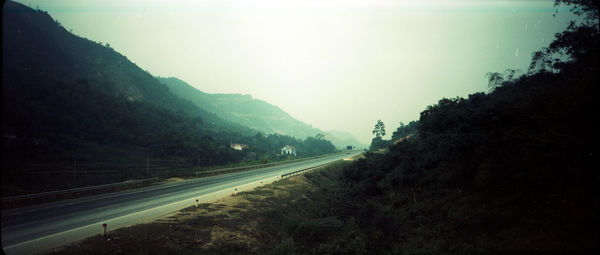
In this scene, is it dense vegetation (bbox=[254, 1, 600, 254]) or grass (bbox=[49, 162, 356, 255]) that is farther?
dense vegetation (bbox=[254, 1, 600, 254])

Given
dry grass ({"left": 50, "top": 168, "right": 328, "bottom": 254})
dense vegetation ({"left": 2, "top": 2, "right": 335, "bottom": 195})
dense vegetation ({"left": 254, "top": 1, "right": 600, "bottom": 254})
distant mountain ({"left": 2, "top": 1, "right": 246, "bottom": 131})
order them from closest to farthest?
dry grass ({"left": 50, "top": 168, "right": 328, "bottom": 254}) < dense vegetation ({"left": 254, "top": 1, "right": 600, "bottom": 254}) < dense vegetation ({"left": 2, "top": 2, "right": 335, "bottom": 195}) < distant mountain ({"left": 2, "top": 1, "right": 246, "bottom": 131})

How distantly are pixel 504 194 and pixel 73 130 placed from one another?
2835 inches

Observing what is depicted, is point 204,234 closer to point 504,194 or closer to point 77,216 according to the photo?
point 77,216

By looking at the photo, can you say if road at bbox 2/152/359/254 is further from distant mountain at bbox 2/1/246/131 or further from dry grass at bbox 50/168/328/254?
distant mountain at bbox 2/1/246/131

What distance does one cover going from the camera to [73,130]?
1977 inches

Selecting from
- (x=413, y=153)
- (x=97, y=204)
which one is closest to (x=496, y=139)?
(x=413, y=153)

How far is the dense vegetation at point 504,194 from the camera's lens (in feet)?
29.6

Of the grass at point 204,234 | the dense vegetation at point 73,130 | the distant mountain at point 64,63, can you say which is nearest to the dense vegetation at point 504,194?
the grass at point 204,234

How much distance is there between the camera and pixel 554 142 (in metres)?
10.6

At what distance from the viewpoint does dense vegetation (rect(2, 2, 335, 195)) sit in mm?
33469

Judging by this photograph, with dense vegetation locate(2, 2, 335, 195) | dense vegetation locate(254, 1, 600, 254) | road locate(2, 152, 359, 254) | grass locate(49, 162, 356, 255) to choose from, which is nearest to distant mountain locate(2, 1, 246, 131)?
dense vegetation locate(2, 2, 335, 195)

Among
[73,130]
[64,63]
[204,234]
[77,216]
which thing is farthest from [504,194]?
[64,63]

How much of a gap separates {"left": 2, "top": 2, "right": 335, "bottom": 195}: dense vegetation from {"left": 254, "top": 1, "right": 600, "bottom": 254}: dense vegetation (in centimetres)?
1632

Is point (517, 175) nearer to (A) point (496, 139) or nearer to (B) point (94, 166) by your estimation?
(A) point (496, 139)
